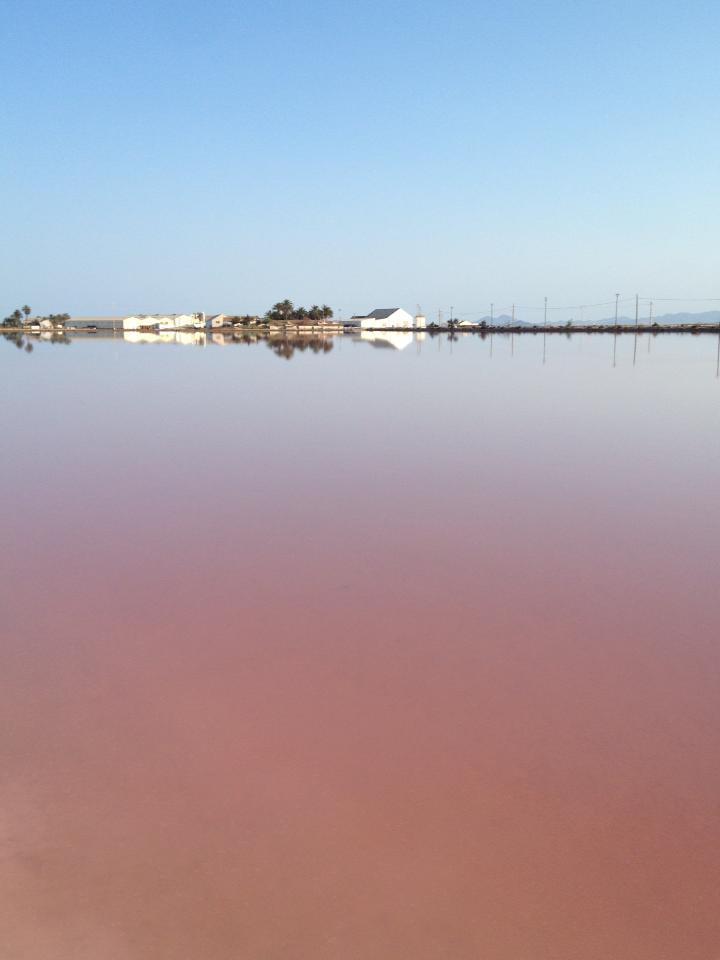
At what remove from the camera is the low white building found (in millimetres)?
130375

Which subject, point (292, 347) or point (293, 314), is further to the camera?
point (293, 314)

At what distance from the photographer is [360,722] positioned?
344 centimetres

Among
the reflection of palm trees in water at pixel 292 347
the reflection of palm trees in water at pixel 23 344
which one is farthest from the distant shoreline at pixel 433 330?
the reflection of palm trees in water at pixel 292 347

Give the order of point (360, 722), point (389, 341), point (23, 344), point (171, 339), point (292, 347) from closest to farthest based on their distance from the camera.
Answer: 1. point (360, 722)
2. point (292, 347)
3. point (23, 344)
4. point (389, 341)
5. point (171, 339)

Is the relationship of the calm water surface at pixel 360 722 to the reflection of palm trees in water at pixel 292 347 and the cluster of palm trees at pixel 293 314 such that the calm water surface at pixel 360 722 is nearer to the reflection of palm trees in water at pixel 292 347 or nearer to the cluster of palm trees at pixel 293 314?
the reflection of palm trees in water at pixel 292 347

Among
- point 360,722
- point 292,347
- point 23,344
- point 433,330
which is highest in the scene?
point 433,330

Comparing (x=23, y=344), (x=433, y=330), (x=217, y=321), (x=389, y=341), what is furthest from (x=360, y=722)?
(x=217, y=321)

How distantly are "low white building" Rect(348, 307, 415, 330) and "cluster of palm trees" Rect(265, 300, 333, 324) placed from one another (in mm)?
7556

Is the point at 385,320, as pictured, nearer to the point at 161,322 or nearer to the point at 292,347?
the point at 161,322

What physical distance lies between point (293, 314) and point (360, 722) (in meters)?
128

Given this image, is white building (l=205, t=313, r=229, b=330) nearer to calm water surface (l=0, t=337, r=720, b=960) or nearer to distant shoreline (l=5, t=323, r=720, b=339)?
distant shoreline (l=5, t=323, r=720, b=339)

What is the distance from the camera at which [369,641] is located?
433 centimetres

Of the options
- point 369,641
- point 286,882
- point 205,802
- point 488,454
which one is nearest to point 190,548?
point 369,641

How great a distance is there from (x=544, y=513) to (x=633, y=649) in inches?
124
